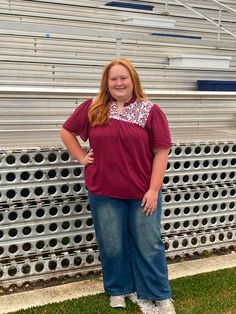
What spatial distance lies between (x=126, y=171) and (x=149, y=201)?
0.75 feet

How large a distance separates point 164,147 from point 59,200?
1.04m

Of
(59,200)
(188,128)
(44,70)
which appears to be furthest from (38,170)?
(44,70)

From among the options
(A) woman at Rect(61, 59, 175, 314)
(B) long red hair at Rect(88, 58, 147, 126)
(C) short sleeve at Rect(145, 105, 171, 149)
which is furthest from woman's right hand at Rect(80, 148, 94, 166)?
(C) short sleeve at Rect(145, 105, 171, 149)

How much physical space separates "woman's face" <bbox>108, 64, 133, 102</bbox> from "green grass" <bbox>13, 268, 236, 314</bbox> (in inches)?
54.9

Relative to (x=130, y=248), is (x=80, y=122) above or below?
above

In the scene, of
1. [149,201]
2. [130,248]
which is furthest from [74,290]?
[149,201]

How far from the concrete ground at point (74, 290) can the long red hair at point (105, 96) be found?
1283mm

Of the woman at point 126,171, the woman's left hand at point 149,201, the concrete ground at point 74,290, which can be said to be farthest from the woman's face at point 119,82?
the concrete ground at point 74,290

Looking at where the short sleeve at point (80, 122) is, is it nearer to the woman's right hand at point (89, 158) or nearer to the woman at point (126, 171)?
the woman at point (126, 171)

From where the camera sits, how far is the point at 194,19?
10680 millimetres

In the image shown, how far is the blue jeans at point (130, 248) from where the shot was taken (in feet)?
9.73

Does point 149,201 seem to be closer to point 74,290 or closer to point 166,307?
point 166,307

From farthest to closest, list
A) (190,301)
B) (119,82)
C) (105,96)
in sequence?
1. (190,301)
2. (105,96)
3. (119,82)

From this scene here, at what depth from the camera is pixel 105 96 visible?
116 inches
